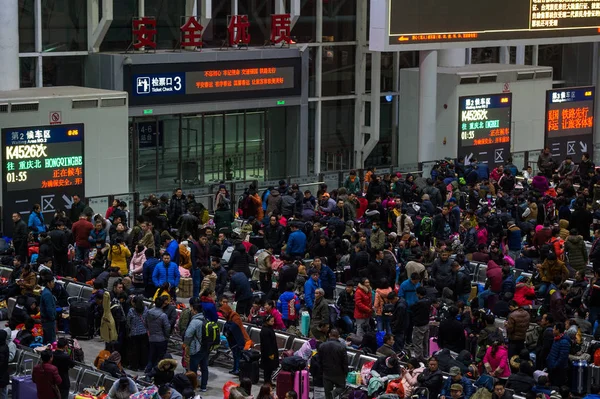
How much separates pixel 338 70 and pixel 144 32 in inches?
336

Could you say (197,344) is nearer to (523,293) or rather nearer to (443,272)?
(443,272)

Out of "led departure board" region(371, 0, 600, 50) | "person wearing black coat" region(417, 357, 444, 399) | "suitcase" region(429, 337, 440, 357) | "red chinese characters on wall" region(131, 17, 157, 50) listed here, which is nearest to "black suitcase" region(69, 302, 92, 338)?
"suitcase" region(429, 337, 440, 357)

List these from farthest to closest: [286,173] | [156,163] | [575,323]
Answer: [286,173] → [156,163] → [575,323]

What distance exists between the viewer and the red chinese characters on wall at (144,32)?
117 feet

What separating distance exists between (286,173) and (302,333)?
1764cm

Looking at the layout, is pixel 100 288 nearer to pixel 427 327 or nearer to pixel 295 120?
pixel 427 327

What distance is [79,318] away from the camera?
23.1m

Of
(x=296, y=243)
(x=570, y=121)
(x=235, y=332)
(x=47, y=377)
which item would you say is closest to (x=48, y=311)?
(x=47, y=377)

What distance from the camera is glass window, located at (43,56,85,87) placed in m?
36.2

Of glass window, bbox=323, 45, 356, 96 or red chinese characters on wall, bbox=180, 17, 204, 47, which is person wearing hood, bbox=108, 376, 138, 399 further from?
glass window, bbox=323, 45, 356, 96

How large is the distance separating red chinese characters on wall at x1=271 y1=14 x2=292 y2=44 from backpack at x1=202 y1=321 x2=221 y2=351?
1898cm

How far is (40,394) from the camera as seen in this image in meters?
19.1

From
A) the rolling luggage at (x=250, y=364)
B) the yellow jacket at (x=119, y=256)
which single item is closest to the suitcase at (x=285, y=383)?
the rolling luggage at (x=250, y=364)

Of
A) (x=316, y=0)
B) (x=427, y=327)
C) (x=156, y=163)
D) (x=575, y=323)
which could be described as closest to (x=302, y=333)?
(x=427, y=327)
